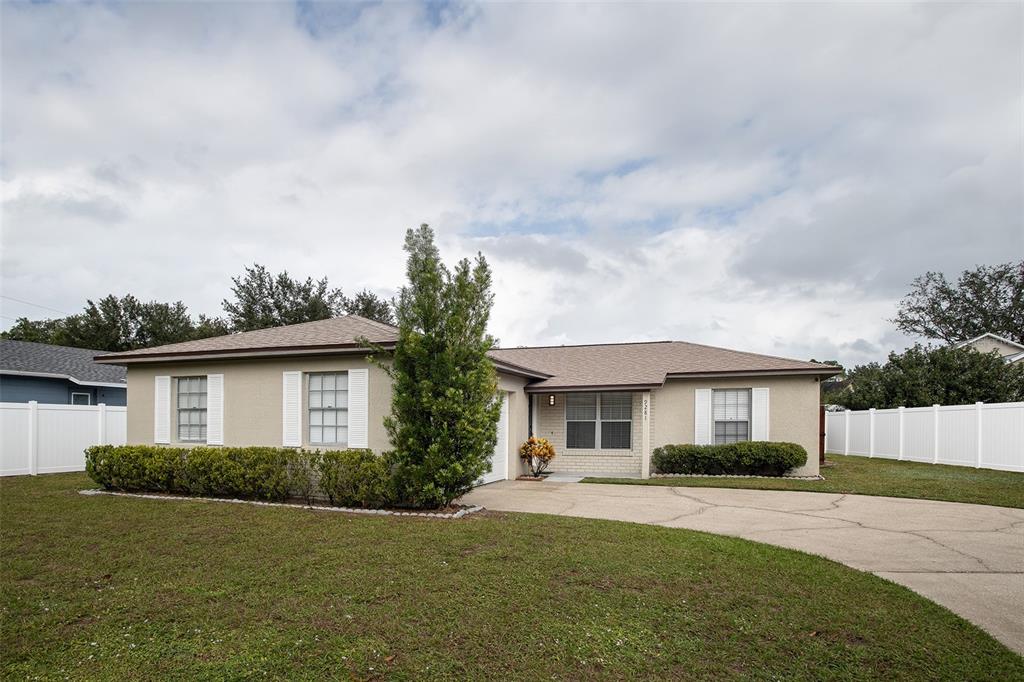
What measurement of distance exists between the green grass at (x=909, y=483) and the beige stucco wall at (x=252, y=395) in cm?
609

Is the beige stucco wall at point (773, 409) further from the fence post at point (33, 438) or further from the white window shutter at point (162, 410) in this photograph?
the fence post at point (33, 438)

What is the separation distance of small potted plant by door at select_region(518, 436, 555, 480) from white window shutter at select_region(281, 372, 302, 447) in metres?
5.98

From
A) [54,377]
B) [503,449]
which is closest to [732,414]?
[503,449]

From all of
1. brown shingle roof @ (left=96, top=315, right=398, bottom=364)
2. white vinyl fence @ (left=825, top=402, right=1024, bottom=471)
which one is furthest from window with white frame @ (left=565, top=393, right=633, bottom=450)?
white vinyl fence @ (left=825, top=402, right=1024, bottom=471)

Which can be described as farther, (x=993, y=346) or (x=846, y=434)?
(x=993, y=346)

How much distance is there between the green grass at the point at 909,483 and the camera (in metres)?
11.7

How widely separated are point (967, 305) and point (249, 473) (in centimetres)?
4842

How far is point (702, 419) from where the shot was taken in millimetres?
16609

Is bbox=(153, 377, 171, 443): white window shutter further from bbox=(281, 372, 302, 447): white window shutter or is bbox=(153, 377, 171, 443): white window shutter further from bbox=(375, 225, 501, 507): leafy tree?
bbox=(375, 225, 501, 507): leafy tree

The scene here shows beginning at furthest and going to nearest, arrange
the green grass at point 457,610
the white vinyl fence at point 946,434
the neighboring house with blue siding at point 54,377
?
the neighboring house with blue siding at point 54,377 < the white vinyl fence at point 946,434 < the green grass at point 457,610

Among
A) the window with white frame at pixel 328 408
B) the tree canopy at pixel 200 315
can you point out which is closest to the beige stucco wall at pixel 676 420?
the window with white frame at pixel 328 408

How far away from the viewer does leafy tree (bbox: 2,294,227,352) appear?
39656 mm

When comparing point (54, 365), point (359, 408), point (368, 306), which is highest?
point (368, 306)

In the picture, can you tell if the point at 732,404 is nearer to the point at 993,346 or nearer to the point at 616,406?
the point at 616,406
